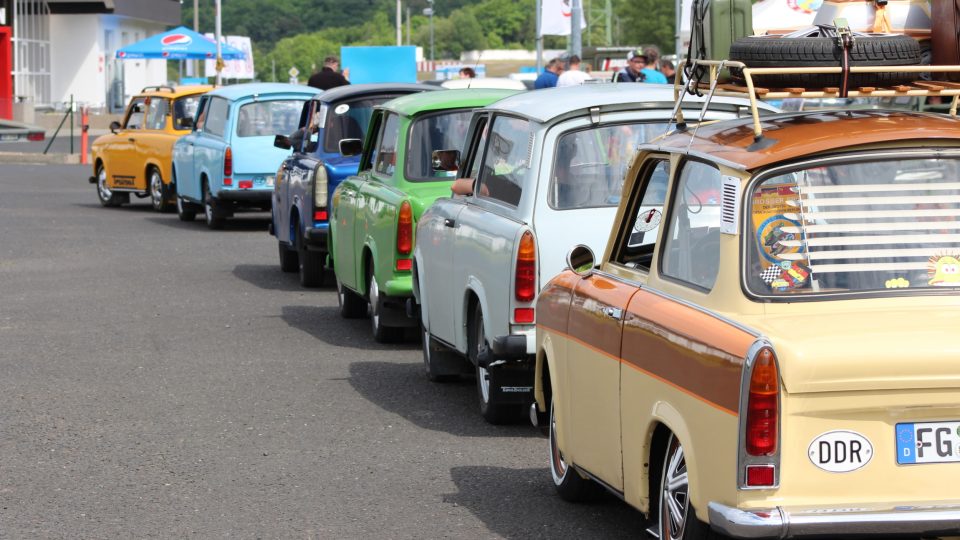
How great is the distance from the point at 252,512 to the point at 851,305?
2.99 meters

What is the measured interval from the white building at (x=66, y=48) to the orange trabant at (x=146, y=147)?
49.6 metres

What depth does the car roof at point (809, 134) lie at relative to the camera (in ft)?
17.3

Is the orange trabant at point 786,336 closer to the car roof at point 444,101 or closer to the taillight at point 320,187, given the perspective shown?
the car roof at point 444,101

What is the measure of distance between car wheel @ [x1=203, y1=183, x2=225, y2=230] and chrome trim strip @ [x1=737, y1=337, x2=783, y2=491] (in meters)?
16.9

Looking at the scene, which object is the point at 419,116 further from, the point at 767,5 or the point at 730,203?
Answer: the point at 730,203

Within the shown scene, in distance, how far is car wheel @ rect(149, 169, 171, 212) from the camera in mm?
24969

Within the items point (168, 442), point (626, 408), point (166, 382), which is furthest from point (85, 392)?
point (626, 408)

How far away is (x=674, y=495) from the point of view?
546 centimetres

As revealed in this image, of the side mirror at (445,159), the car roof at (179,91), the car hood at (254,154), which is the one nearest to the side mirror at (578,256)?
the side mirror at (445,159)

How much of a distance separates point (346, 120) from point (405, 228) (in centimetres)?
439

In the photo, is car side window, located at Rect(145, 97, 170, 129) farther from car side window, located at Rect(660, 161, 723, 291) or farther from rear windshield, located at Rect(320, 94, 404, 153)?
car side window, located at Rect(660, 161, 723, 291)

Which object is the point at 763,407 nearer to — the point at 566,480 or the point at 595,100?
the point at 566,480

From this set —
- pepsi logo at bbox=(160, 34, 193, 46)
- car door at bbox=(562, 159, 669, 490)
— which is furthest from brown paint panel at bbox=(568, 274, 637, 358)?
pepsi logo at bbox=(160, 34, 193, 46)

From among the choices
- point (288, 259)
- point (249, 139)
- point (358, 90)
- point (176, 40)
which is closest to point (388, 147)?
point (358, 90)
